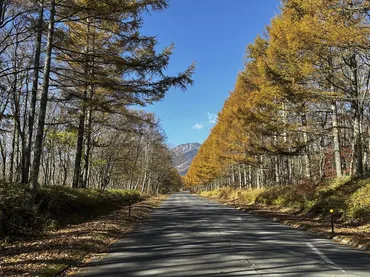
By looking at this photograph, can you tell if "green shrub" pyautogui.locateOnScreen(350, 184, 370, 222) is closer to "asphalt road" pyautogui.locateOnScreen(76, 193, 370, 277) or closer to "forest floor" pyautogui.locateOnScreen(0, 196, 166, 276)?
"asphalt road" pyautogui.locateOnScreen(76, 193, 370, 277)

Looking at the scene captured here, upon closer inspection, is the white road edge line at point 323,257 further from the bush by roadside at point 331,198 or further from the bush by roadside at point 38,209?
the bush by roadside at point 38,209

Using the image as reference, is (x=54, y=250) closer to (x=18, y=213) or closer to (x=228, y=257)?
(x=18, y=213)

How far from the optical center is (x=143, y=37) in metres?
12.5

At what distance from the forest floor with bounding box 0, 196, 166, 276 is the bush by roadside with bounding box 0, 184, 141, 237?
1.56 feet

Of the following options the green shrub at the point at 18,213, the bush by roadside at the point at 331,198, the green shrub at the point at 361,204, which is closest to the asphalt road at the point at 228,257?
the green shrub at the point at 18,213

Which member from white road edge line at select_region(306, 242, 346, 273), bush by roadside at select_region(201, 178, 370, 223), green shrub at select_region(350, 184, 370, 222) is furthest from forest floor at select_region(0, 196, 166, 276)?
bush by roadside at select_region(201, 178, 370, 223)

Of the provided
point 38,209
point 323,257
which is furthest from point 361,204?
point 38,209

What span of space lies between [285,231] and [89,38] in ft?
42.7

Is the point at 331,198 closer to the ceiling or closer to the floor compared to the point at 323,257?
closer to the ceiling

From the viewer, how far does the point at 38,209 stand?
10.9 m

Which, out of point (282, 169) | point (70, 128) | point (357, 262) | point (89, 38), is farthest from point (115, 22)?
point (282, 169)

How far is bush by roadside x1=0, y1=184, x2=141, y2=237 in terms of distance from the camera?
29.7ft

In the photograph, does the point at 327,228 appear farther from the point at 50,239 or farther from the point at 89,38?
the point at 89,38

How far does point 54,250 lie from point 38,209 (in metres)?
3.85
